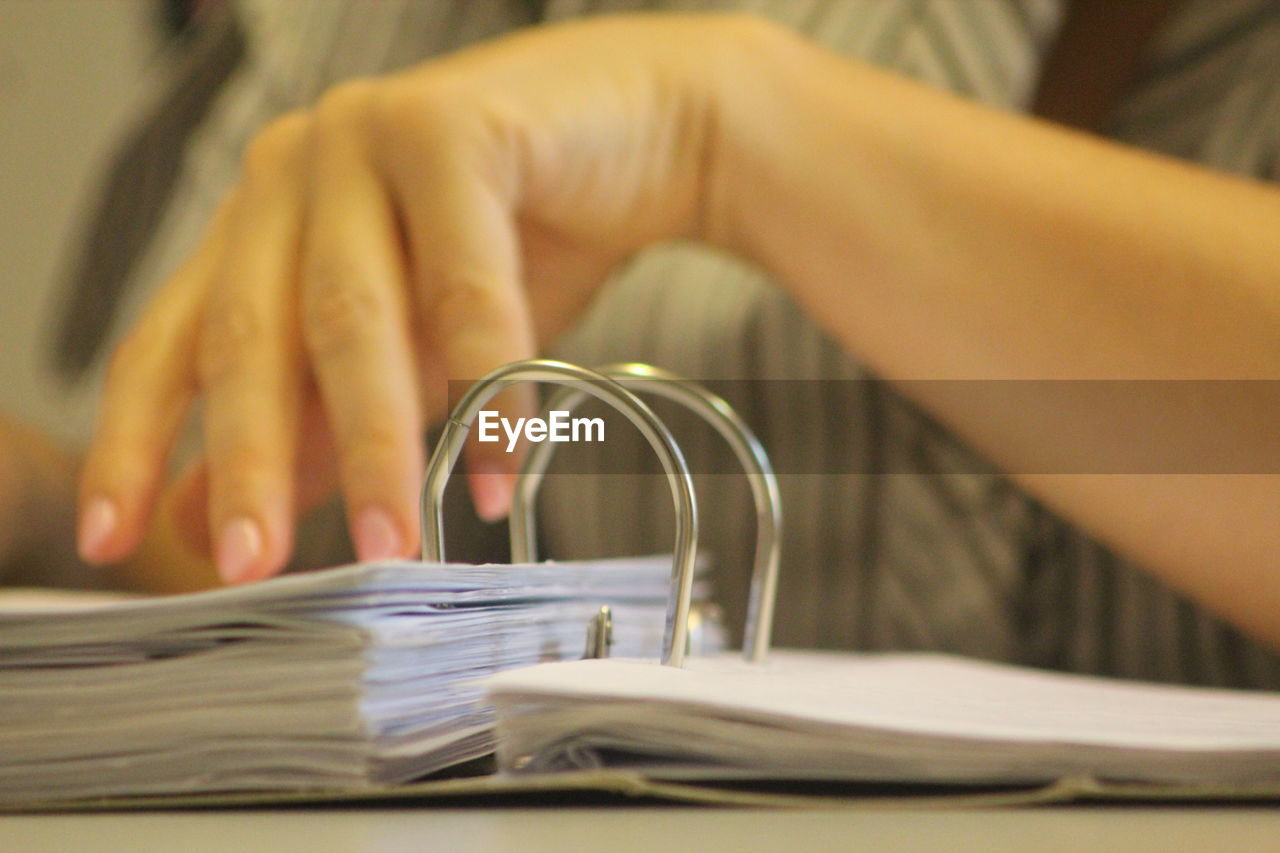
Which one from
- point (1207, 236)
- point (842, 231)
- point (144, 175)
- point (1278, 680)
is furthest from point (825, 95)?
point (144, 175)

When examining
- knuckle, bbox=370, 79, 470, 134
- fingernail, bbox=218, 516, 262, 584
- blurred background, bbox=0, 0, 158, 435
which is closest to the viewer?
fingernail, bbox=218, 516, 262, 584

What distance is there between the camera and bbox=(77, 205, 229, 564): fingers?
0.42m

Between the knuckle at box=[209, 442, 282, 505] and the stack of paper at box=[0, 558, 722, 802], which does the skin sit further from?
the stack of paper at box=[0, 558, 722, 802]

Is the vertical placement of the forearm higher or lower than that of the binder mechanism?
higher

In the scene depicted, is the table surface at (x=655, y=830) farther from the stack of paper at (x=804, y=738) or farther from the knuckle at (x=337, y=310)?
the knuckle at (x=337, y=310)

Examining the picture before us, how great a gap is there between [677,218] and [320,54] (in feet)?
1.48

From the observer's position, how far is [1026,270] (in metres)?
0.49

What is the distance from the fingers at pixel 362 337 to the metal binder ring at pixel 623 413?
8 centimetres

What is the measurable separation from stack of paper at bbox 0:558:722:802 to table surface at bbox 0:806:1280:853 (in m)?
0.01

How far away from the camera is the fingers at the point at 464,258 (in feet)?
1.36

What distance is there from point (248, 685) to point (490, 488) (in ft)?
0.53

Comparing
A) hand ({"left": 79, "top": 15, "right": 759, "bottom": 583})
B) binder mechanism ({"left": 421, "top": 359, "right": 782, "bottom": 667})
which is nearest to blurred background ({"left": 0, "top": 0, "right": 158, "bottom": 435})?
hand ({"left": 79, "top": 15, "right": 759, "bottom": 583})

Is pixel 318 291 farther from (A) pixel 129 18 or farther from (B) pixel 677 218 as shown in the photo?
(A) pixel 129 18

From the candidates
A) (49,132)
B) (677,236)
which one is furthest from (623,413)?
(49,132)
